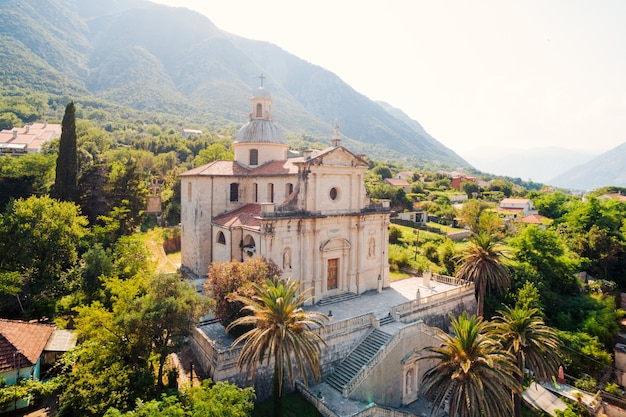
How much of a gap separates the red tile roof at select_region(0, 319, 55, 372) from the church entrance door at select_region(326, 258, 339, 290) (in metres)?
17.6

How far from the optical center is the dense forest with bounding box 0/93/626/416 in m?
16.2

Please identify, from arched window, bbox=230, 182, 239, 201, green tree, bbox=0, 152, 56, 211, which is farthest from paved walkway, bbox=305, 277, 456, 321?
green tree, bbox=0, 152, 56, 211

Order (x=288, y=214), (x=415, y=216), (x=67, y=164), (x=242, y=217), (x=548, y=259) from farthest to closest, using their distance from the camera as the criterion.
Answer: (x=415, y=216) < (x=548, y=259) < (x=67, y=164) < (x=242, y=217) < (x=288, y=214)

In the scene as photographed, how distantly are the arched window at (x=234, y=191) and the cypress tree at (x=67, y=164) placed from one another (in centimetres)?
1553

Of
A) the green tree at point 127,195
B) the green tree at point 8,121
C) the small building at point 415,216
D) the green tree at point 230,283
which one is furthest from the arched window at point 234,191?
the green tree at point 8,121

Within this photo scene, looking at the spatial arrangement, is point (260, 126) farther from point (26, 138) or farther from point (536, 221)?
point (26, 138)

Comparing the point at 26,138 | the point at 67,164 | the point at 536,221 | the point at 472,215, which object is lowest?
the point at 536,221

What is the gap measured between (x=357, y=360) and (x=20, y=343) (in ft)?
55.5

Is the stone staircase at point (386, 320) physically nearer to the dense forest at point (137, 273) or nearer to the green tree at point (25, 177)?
the dense forest at point (137, 273)

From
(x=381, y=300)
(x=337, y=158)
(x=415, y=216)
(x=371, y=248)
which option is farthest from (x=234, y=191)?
(x=415, y=216)

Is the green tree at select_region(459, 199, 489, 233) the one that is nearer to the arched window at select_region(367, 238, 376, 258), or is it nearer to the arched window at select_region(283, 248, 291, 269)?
the arched window at select_region(367, 238, 376, 258)

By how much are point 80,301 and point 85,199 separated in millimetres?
19313

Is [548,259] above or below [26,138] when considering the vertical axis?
below

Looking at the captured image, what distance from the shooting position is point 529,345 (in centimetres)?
1892
